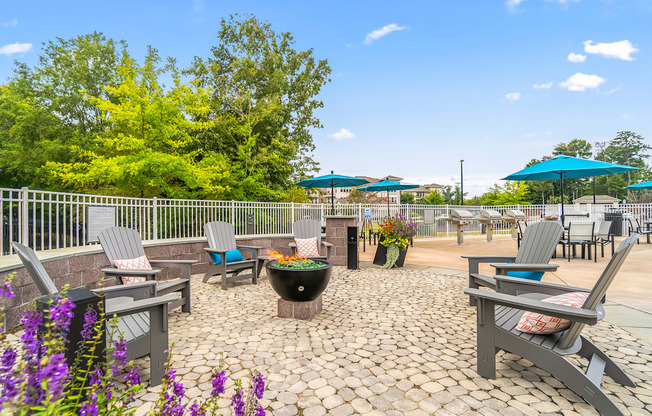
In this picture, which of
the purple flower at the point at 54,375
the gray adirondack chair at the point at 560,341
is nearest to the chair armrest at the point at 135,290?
the purple flower at the point at 54,375

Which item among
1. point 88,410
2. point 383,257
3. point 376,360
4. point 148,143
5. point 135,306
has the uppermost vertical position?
point 148,143

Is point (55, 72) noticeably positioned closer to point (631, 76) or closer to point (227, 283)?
point (227, 283)

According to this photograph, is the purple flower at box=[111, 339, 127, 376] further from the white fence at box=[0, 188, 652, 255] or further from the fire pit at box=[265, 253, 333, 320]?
the white fence at box=[0, 188, 652, 255]

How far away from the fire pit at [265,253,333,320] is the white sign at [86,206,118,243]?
3.19 meters

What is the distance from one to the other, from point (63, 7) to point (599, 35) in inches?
793

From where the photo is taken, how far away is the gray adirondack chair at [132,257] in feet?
11.3


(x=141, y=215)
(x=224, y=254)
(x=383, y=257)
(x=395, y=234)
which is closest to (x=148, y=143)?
(x=141, y=215)

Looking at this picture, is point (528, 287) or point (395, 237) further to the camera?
point (395, 237)

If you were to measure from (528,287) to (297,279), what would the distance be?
225 centimetres

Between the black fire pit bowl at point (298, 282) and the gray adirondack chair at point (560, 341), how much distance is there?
66.7 inches

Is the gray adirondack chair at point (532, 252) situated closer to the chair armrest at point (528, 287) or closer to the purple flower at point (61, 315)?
the chair armrest at point (528, 287)

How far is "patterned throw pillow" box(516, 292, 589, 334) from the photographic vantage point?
6.55 ft

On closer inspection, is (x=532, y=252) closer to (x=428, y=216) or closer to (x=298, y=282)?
(x=298, y=282)

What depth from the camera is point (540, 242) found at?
12.4ft
